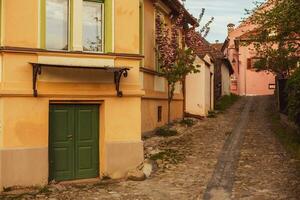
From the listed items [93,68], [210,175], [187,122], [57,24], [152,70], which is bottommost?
[210,175]

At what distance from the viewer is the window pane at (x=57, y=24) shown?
38.9ft

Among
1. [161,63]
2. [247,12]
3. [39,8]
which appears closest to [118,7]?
[39,8]

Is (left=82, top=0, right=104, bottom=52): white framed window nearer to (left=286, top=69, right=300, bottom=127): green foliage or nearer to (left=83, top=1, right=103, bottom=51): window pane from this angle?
(left=83, top=1, right=103, bottom=51): window pane

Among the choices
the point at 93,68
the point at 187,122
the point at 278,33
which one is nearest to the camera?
the point at 93,68

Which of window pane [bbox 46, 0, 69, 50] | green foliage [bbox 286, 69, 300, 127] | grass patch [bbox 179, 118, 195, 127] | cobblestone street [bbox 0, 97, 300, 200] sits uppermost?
window pane [bbox 46, 0, 69, 50]

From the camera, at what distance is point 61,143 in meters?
12.1

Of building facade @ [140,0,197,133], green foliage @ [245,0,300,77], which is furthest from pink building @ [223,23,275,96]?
building facade @ [140,0,197,133]

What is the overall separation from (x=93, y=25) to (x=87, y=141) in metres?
2.96

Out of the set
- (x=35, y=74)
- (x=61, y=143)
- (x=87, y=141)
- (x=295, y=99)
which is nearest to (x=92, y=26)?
(x=35, y=74)

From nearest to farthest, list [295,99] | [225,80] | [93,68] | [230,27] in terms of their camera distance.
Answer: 1. [93,68]
2. [295,99]
3. [225,80]
4. [230,27]

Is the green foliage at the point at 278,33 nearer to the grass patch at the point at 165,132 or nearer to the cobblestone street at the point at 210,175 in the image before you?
the cobblestone street at the point at 210,175

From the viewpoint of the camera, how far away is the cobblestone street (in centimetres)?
1068

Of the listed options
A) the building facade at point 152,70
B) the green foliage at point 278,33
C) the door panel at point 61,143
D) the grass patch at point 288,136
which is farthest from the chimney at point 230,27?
the door panel at point 61,143

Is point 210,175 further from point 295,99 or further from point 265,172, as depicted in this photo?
point 295,99
